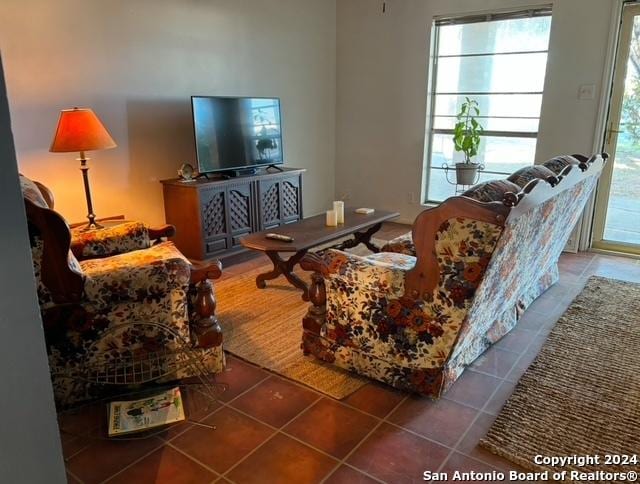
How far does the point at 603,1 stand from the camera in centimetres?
403

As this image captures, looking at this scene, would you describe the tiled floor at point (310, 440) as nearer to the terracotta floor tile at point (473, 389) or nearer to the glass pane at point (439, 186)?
the terracotta floor tile at point (473, 389)

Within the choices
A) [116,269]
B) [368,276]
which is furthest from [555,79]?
[116,269]

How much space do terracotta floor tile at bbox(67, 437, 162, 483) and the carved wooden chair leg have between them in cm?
51

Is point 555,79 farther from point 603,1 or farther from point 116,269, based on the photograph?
point 116,269

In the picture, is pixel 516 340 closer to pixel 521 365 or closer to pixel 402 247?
pixel 521 365

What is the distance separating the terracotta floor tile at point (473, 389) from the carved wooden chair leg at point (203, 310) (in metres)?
1.16

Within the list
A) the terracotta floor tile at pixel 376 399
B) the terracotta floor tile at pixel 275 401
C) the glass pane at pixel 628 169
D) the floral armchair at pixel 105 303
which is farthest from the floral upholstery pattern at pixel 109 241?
the glass pane at pixel 628 169

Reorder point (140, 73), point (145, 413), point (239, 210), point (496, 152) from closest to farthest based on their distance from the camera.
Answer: point (145, 413)
point (140, 73)
point (239, 210)
point (496, 152)

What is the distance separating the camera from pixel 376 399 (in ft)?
7.34

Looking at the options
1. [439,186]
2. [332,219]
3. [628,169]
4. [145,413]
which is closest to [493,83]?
[439,186]

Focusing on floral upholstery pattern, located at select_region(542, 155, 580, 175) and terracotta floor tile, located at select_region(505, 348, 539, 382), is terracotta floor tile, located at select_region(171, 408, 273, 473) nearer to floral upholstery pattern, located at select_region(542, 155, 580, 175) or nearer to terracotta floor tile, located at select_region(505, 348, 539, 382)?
terracotta floor tile, located at select_region(505, 348, 539, 382)

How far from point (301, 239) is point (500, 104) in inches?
112

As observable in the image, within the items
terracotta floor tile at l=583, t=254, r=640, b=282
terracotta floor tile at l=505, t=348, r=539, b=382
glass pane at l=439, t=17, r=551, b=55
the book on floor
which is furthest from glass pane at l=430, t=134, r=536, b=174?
the book on floor

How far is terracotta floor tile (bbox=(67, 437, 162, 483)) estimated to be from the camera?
180 centimetres
